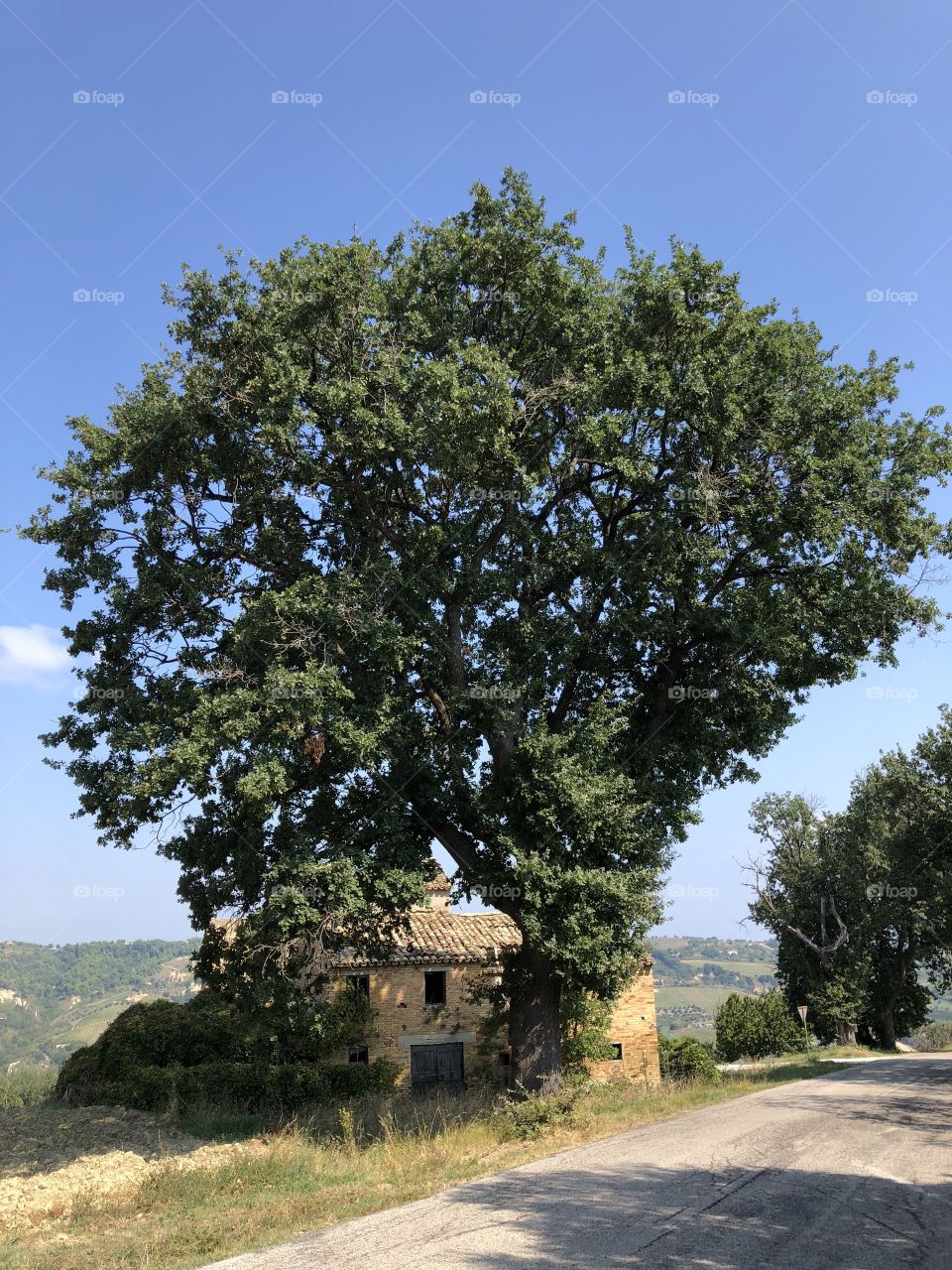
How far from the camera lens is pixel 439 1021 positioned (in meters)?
31.5

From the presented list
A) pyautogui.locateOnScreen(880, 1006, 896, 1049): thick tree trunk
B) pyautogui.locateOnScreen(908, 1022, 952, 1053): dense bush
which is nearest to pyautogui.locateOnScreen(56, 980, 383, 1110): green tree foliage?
pyautogui.locateOnScreen(880, 1006, 896, 1049): thick tree trunk

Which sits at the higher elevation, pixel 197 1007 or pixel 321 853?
pixel 321 853

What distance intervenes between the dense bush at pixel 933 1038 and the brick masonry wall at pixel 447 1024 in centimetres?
3017

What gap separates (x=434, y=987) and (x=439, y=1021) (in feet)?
3.96

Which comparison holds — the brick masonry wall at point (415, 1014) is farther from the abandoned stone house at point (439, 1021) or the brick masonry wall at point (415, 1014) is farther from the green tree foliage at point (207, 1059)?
the green tree foliage at point (207, 1059)

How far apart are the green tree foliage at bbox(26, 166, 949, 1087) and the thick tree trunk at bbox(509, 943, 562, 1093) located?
67 mm

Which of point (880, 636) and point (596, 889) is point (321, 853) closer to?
point (596, 889)

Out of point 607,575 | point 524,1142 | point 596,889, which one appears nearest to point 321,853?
point 596,889

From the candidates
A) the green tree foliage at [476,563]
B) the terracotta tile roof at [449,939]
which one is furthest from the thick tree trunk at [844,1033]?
the green tree foliage at [476,563]

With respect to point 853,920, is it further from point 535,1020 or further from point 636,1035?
point 535,1020

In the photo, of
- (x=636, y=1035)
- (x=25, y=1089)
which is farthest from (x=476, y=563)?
(x=25, y=1089)

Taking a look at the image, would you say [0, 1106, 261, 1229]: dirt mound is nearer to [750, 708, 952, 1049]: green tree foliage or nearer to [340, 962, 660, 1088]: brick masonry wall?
[340, 962, 660, 1088]: brick masonry wall

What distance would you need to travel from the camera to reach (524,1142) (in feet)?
51.3

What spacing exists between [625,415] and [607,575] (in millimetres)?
3453
